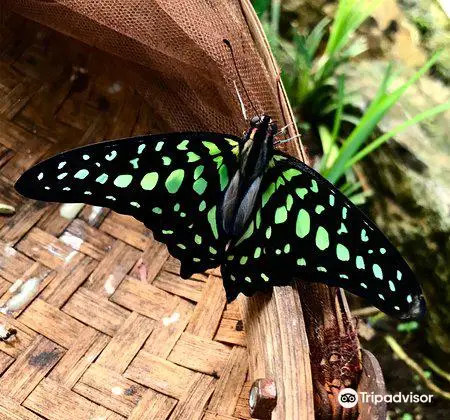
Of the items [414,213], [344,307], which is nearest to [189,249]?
[344,307]

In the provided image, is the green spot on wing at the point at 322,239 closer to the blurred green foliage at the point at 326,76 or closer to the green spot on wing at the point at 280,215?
the green spot on wing at the point at 280,215

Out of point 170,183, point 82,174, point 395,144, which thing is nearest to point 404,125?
point 395,144

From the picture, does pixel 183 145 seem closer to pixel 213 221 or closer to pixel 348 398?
pixel 213 221

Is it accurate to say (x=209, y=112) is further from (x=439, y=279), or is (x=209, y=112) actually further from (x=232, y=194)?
(x=439, y=279)

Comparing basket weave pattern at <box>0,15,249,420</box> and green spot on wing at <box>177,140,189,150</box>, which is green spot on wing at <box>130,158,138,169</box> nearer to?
green spot on wing at <box>177,140,189,150</box>

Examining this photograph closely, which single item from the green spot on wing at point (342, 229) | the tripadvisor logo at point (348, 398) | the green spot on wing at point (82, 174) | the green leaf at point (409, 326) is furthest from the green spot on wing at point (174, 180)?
the green leaf at point (409, 326)

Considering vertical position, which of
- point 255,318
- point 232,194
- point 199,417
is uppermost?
point 232,194
